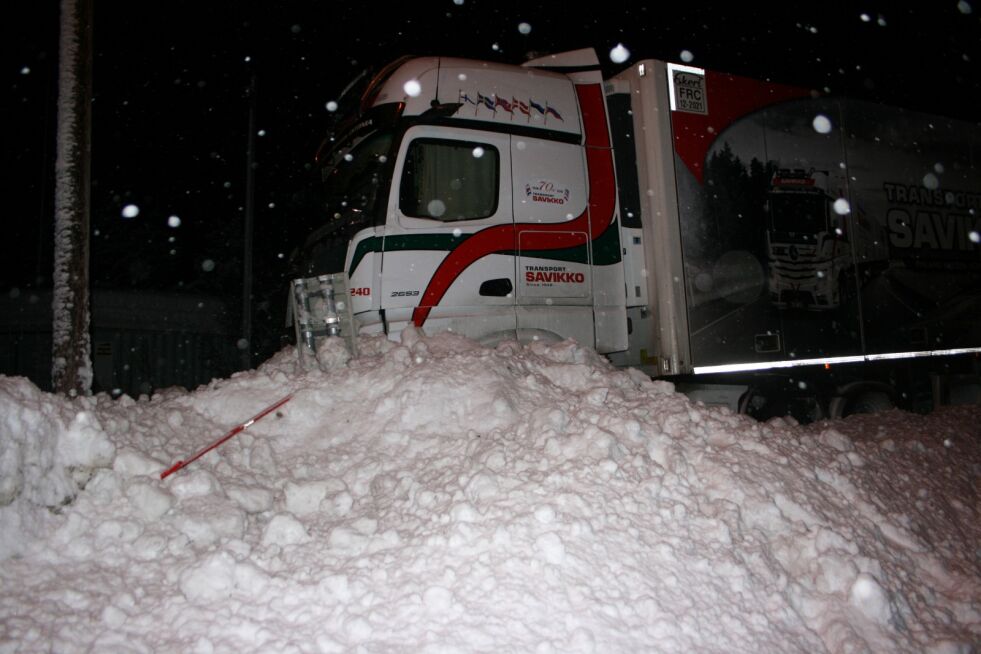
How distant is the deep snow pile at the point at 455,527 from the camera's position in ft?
9.97

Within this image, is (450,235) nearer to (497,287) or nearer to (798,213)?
(497,287)

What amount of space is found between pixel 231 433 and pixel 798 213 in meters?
6.09

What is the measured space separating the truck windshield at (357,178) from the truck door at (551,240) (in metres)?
1.24

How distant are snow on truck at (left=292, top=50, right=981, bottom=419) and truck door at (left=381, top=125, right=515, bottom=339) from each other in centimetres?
2

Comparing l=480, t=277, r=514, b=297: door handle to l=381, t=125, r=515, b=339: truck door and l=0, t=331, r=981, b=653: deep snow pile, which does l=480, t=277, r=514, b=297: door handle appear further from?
l=0, t=331, r=981, b=653: deep snow pile

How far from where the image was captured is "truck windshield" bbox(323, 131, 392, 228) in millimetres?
5824

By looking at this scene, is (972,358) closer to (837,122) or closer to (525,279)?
(837,122)

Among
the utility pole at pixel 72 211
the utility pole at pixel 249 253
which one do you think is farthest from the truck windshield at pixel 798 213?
the utility pole at pixel 249 253

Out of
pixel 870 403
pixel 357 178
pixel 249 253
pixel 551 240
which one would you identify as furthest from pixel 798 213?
pixel 249 253

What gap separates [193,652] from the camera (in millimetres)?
2844

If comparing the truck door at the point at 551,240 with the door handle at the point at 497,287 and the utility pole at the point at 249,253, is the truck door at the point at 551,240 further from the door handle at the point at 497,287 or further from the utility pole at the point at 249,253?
the utility pole at the point at 249,253

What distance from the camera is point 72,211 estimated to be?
515cm

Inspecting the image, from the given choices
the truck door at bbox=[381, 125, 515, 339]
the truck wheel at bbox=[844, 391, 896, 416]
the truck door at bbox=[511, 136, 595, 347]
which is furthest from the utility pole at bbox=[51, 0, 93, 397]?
the truck wheel at bbox=[844, 391, 896, 416]

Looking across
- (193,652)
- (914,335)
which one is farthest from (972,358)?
(193,652)
